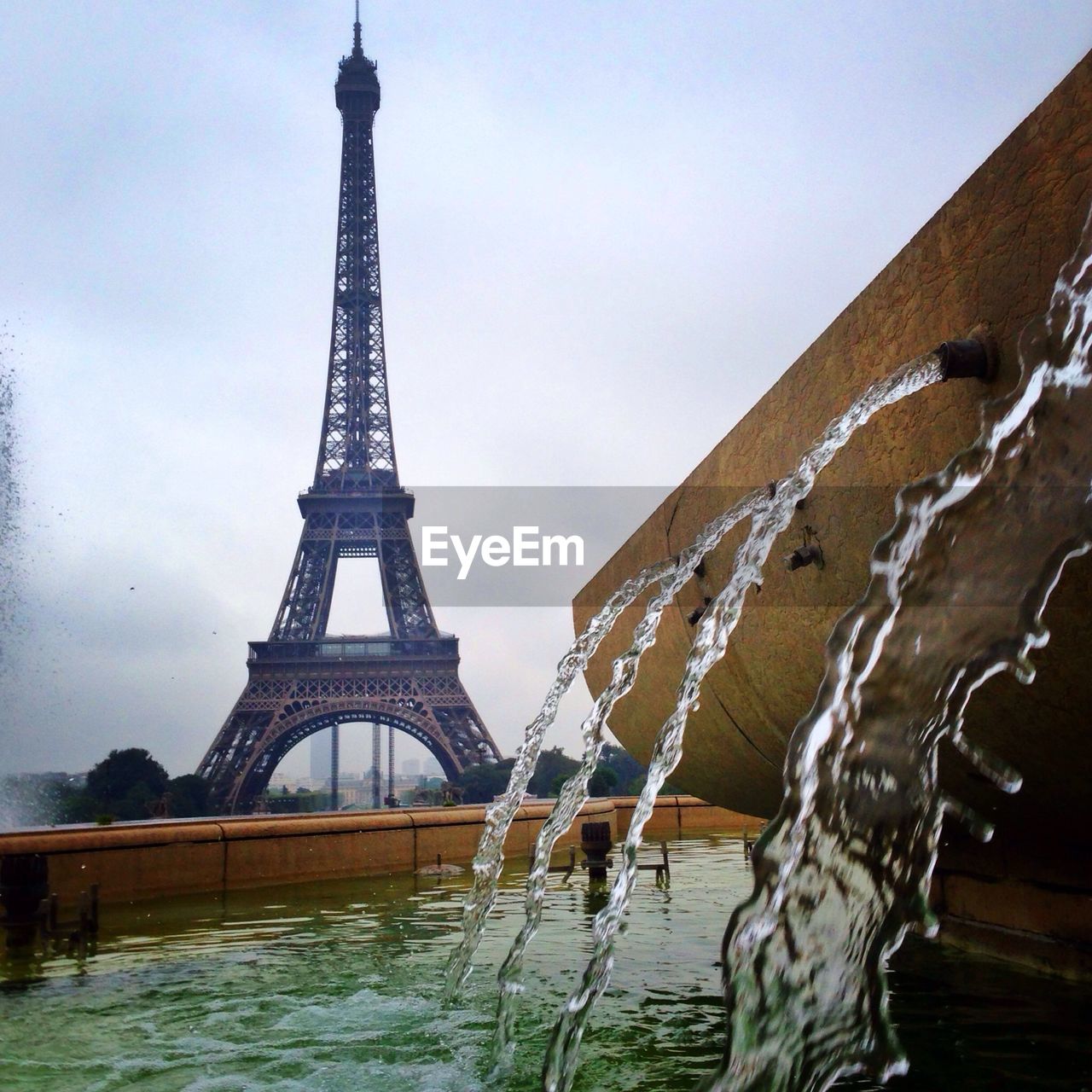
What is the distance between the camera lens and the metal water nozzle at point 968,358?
305 cm

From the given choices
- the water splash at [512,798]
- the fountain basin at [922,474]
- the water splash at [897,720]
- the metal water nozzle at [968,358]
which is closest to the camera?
the water splash at [897,720]

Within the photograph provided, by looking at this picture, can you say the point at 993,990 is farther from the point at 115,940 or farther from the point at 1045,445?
the point at 115,940

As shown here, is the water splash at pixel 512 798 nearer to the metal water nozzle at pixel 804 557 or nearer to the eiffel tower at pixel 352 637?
the metal water nozzle at pixel 804 557

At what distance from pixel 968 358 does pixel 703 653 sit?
1.73 m

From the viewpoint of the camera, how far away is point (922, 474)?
3514 millimetres

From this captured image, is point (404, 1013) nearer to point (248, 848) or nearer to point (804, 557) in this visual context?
point (804, 557)

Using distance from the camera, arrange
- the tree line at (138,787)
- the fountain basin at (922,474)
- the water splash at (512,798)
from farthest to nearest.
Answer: the tree line at (138,787)
the water splash at (512,798)
the fountain basin at (922,474)

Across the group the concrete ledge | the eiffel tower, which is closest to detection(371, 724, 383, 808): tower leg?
the eiffel tower

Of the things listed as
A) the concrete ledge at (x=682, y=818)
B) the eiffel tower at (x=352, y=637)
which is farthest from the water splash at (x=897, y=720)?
the eiffel tower at (x=352, y=637)

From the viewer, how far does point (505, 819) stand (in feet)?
21.1

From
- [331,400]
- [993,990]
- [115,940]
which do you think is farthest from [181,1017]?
[331,400]

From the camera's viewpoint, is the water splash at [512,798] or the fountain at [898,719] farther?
the water splash at [512,798]

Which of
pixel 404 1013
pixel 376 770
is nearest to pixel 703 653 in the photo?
pixel 404 1013

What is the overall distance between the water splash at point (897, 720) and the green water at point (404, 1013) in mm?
1247
